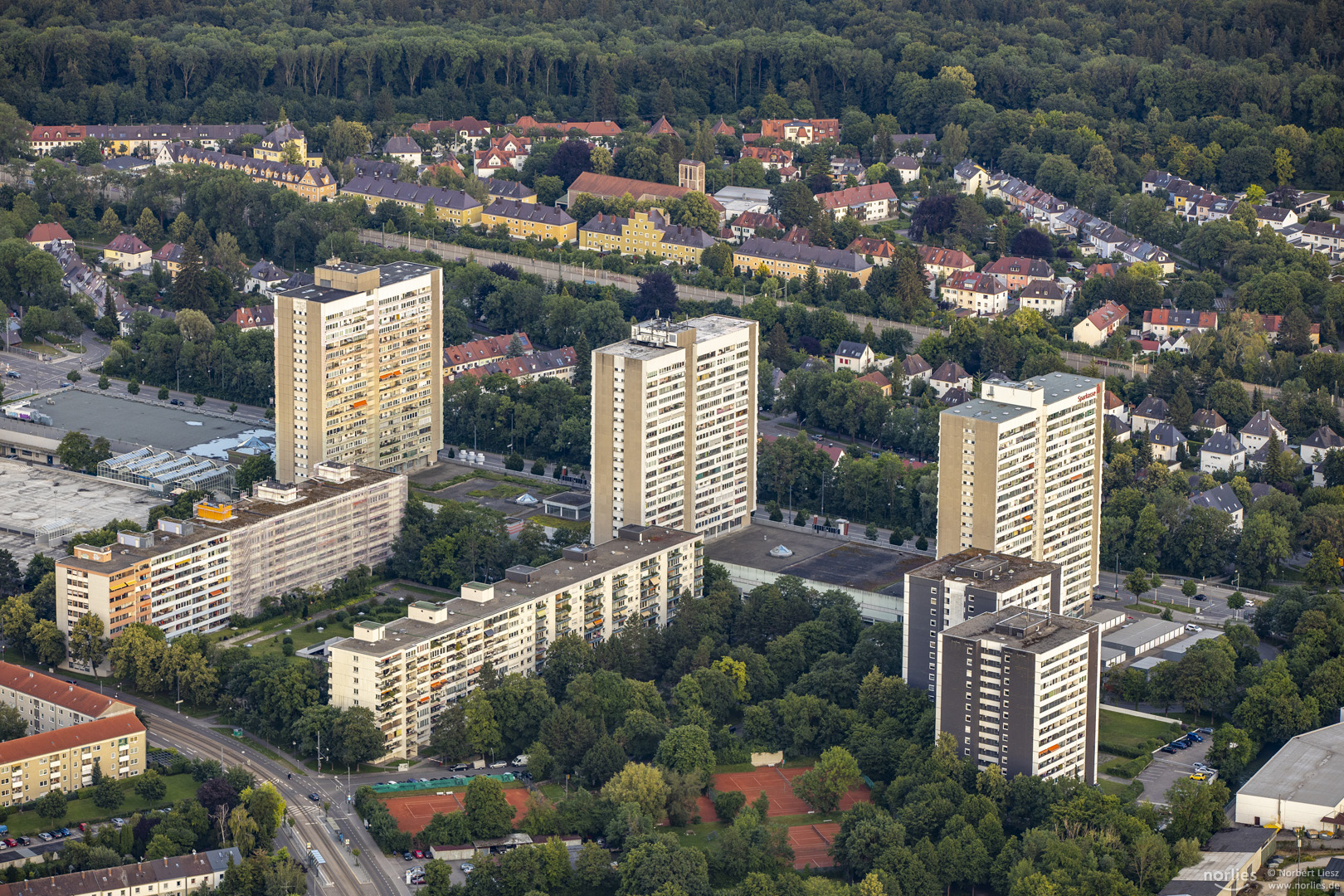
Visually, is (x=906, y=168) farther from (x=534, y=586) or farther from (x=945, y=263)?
(x=534, y=586)

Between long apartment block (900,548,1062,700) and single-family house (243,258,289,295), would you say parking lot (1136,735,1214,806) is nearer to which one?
long apartment block (900,548,1062,700)

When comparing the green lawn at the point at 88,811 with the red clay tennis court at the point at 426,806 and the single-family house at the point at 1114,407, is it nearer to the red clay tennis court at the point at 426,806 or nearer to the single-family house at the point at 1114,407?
the red clay tennis court at the point at 426,806

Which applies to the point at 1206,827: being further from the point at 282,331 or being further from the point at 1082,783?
the point at 282,331

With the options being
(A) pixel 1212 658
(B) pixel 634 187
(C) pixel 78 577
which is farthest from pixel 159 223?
(A) pixel 1212 658

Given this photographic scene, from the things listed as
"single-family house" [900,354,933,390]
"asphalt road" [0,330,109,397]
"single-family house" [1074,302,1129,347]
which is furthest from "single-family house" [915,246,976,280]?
"asphalt road" [0,330,109,397]

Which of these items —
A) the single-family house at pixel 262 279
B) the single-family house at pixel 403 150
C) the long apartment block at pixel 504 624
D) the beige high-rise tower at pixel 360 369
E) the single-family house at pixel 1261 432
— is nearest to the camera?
the long apartment block at pixel 504 624

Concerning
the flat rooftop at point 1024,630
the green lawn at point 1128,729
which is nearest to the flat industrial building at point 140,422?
the flat rooftop at point 1024,630
